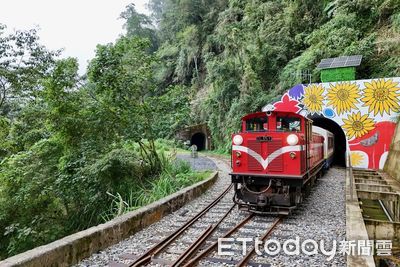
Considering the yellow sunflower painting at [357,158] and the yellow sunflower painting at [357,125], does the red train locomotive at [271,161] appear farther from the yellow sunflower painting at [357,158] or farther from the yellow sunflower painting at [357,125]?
the yellow sunflower painting at [357,158]

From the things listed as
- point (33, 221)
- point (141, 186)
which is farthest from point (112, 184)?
point (33, 221)

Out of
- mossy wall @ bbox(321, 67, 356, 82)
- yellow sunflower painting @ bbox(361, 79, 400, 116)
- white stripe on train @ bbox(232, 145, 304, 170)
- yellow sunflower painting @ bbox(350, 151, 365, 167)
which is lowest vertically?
yellow sunflower painting @ bbox(350, 151, 365, 167)

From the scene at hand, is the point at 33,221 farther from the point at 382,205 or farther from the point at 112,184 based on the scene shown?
the point at 382,205

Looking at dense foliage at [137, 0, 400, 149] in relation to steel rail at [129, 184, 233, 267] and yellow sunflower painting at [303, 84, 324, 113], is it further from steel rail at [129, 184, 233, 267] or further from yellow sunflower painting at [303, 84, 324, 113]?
steel rail at [129, 184, 233, 267]

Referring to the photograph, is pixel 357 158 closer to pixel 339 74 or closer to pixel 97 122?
pixel 339 74

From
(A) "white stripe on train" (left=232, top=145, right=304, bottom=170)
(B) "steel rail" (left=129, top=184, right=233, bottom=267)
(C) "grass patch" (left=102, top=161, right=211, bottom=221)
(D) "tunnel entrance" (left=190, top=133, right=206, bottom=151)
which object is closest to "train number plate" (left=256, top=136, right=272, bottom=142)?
(A) "white stripe on train" (left=232, top=145, right=304, bottom=170)

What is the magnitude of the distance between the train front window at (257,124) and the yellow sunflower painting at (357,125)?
9.38 metres

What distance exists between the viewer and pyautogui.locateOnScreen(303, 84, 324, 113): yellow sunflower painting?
16.2m

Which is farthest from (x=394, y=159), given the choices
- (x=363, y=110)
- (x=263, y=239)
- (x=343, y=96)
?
(x=263, y=239)

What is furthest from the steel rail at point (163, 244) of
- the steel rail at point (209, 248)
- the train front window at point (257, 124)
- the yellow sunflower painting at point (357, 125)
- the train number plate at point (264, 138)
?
the yellow sunflower painting at point (357, 125)

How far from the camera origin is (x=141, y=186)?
11.1m

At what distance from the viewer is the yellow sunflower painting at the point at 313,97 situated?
16.2 metres

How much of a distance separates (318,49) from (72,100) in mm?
15324

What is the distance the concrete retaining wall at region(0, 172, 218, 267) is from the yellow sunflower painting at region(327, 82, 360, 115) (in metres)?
11.1
